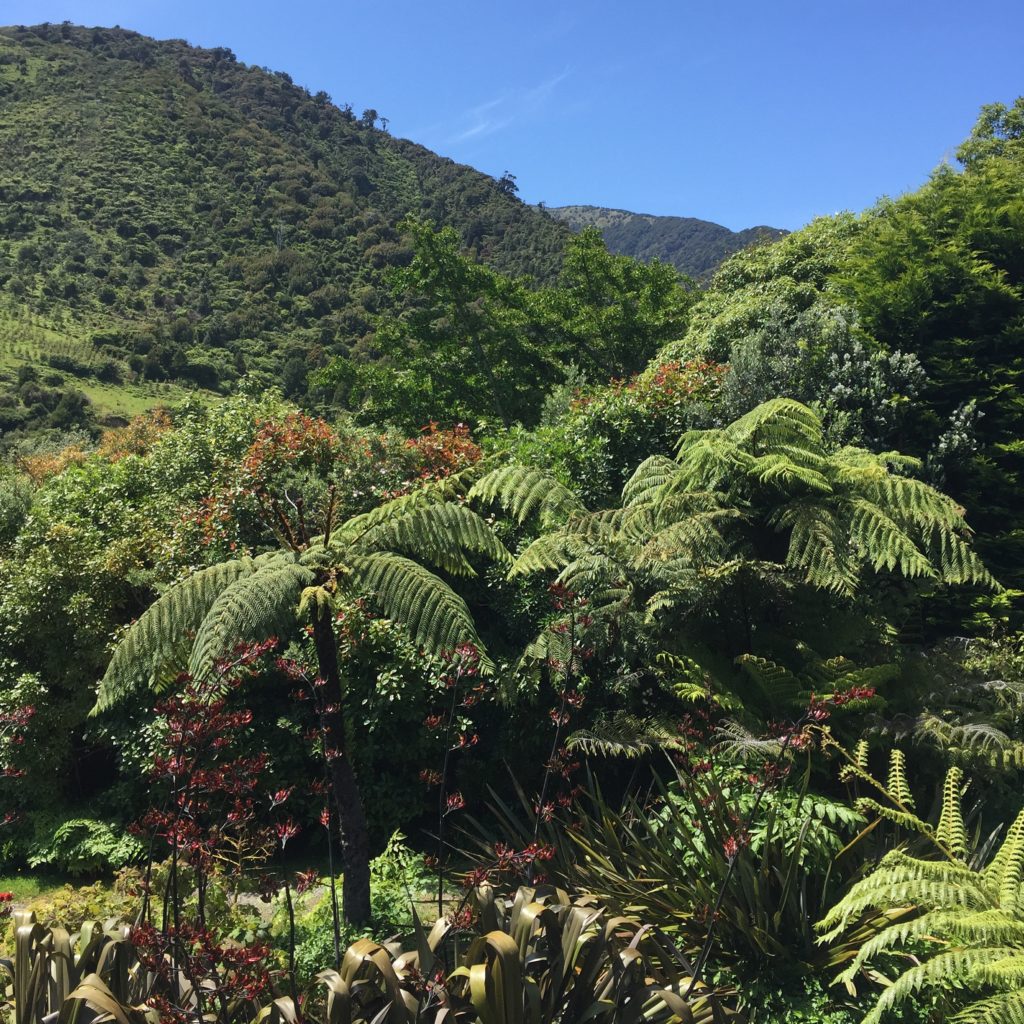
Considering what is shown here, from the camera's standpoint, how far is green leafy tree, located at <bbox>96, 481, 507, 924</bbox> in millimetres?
4004

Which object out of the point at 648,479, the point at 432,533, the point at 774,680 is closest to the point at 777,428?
the point at 648,479

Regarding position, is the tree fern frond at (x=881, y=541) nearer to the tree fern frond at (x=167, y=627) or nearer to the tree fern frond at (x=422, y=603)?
the tree fern frond at (x=422, y=603)

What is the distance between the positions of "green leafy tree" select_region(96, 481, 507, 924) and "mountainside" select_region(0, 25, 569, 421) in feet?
109

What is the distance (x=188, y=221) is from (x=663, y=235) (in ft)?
358

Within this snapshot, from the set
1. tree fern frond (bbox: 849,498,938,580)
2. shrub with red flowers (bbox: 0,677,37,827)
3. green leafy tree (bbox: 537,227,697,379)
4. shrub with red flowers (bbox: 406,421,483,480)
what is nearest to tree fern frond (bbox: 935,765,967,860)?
tree fern frond (bbox: 849,498,938,580)

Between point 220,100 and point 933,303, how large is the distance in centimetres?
10250

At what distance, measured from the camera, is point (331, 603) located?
157 inches

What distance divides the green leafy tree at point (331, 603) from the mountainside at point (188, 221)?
3309cm

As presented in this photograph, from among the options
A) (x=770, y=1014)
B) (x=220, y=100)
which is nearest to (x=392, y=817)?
(x=770, y=1014)

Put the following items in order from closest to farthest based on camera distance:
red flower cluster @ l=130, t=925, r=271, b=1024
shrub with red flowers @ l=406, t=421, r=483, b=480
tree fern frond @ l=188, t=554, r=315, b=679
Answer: red flower cluster @ l=130, t=925, r=271, b=1024
tree fern frond @ l=188, t=554, r=315, b=679
shrub with red flowers @ l=406, t=421, r=483, b=480

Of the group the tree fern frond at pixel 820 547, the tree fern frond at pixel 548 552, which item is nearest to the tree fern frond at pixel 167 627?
the tree fern frond at pixel 548 552

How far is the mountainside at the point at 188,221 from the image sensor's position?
4753 cm

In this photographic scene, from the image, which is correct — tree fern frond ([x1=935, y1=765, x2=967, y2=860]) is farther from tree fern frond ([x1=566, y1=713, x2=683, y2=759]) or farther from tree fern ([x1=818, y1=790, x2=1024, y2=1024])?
tree fern frond ([x1=566, y1=713, x2=683, y2=759])

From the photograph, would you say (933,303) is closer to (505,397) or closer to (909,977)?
(909,977)
